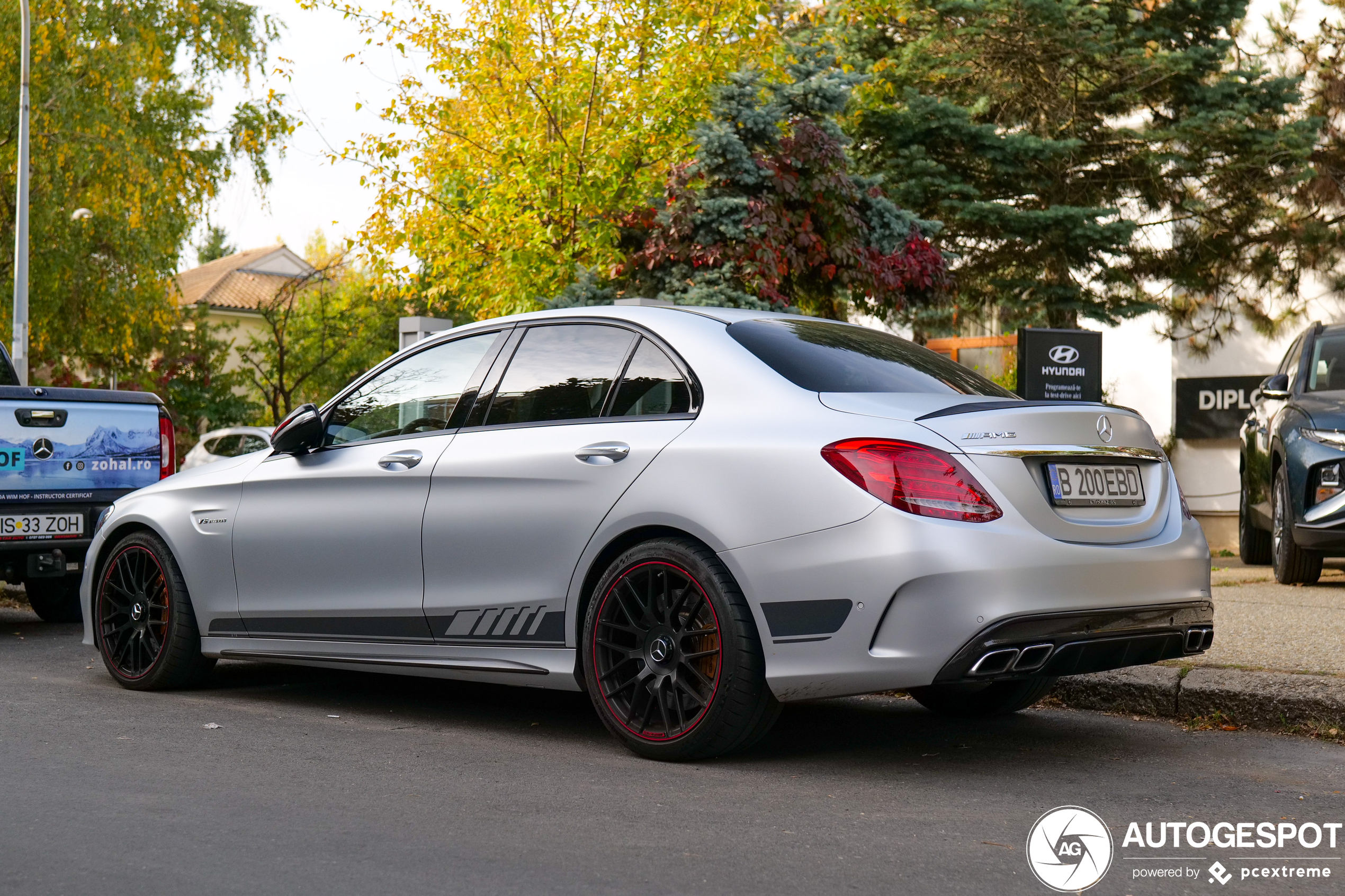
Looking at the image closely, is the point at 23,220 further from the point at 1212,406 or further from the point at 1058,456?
the point at 1058,456

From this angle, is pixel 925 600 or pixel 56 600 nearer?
pixel 925 600

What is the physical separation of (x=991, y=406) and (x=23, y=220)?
1844 centimetres

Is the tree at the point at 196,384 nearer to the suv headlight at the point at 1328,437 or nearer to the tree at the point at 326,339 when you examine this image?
the tree at the point at 326,339

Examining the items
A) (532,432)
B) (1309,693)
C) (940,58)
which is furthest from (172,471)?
(940,58)

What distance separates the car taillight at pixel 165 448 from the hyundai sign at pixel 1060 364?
568 centimetres

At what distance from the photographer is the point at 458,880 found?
11.0ft

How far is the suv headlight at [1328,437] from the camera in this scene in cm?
855

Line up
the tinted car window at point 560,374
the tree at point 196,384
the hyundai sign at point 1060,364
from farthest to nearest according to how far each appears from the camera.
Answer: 1. the tree at point 196,384
2. the hyundai sign at point 1060,364
3. the tinted car window at point 560,374

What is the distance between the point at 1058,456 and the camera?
4.47m

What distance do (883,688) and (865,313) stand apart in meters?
11.0

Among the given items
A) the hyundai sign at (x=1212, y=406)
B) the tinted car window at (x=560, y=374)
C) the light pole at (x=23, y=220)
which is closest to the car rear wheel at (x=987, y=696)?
the tinted car window at (x=560, y=374)

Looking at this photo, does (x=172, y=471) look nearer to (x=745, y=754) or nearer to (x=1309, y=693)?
(x=745, y=754)

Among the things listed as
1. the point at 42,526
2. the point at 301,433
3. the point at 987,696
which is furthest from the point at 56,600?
the point at 987,696

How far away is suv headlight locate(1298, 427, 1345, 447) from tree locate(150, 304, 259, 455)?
35.1m
